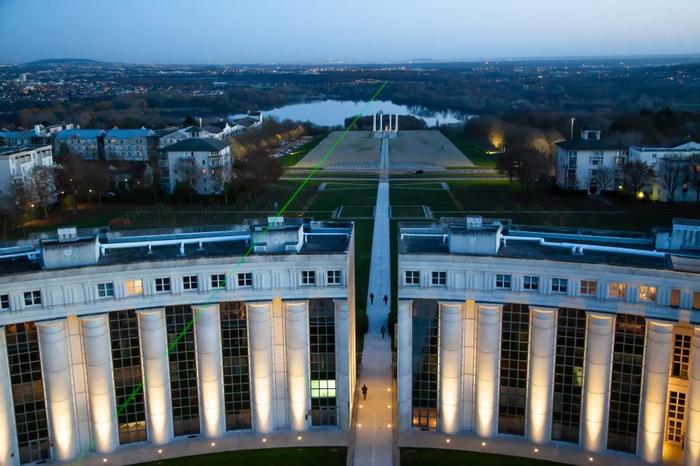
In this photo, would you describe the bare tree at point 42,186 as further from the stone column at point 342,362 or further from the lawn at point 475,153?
the lawn at point 475,153

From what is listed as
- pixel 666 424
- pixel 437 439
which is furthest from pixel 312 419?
pixel 666 424

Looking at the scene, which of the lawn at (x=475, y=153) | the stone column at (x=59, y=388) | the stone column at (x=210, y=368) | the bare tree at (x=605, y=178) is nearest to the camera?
the stone column at (x=59, y=388)

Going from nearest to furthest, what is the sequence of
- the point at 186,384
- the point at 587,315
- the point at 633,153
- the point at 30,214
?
1. the point at 587,315
2. the point at 186,384
3. the point at 30,214
4. the point at 633,153

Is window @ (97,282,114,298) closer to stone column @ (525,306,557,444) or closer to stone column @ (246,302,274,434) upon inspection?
stone column @ (246,302,274,434)

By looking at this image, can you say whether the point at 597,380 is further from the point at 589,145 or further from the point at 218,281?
the point at 589,145

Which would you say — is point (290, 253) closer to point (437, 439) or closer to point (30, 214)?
point (437, 439)

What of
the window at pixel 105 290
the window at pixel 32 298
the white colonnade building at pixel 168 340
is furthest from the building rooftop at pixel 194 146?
the window at pixel 32 298
